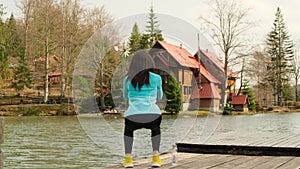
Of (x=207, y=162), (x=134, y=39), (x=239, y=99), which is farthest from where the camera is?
(x=239, y=99)

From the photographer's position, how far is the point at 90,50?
6586 mm

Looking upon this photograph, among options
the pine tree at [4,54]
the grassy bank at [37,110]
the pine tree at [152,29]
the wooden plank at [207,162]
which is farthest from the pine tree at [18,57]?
the wooden plank at [207,162]

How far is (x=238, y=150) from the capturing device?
6.17 meters

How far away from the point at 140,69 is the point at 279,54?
177 feet

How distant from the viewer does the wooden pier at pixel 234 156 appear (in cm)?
500

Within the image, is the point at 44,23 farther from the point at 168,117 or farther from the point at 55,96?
the point at 168,117

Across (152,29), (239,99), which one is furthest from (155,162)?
(239,99)

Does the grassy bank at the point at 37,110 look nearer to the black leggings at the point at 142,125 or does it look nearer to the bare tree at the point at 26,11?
the bare tree at the point at 26,11

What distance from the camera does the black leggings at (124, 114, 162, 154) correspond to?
4.82 m

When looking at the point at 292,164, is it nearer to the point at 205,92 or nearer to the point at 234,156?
the point at 234,156

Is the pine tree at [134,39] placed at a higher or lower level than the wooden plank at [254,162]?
higher

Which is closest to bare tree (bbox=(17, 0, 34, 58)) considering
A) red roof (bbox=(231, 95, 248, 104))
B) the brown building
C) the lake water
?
red roof (bbox=(231, 95, 248, 104))

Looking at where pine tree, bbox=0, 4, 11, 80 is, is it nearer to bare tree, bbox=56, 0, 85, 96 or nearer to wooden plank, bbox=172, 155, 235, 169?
bare tree, bbox=56, 0, 85, 96

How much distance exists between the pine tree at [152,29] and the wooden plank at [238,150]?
1.60m
